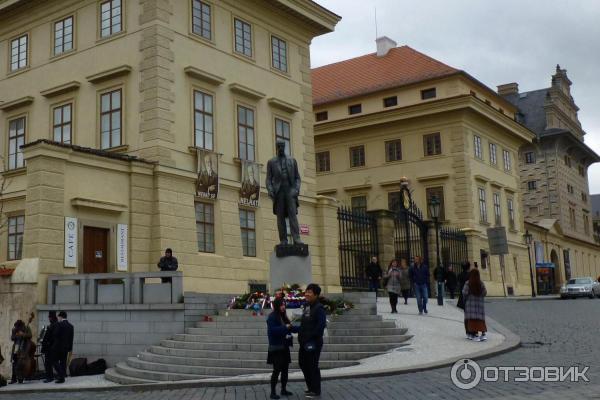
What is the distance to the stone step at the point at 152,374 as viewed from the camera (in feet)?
49.9

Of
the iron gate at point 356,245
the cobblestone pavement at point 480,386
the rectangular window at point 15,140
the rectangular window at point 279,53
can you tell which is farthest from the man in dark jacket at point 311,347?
the iron gate at point 356,245

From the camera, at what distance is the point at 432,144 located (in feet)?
149

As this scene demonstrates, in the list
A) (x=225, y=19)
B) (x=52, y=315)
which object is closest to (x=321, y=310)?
(x=52, y=315)

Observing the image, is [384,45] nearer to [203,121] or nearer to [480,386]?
[203,121]

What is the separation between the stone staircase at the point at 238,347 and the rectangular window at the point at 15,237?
9022 mm

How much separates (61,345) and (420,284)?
34.3 feet

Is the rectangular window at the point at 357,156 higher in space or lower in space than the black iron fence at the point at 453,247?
higher

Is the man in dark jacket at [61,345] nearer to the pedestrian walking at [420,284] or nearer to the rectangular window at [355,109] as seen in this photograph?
the pedestrian walking at [420,284]

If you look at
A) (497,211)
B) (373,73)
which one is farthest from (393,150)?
(497,211)

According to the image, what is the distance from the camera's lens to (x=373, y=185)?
153 feet

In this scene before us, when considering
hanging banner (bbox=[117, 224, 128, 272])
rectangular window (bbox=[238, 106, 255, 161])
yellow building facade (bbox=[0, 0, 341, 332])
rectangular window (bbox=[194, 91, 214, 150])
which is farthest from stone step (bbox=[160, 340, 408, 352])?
rectangular window (bbox=[238, 106, 255, 161])

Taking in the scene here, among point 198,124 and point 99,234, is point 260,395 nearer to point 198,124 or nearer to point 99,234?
point 99,234

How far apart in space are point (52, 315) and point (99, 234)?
5806 millimetres

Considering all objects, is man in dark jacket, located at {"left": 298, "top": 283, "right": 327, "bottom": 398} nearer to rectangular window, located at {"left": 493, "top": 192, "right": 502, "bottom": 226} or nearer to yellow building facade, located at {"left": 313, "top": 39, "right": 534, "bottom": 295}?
yellow building facade, located at {"left": 313, "top": 39, "right": 534, "bottom": 295}
